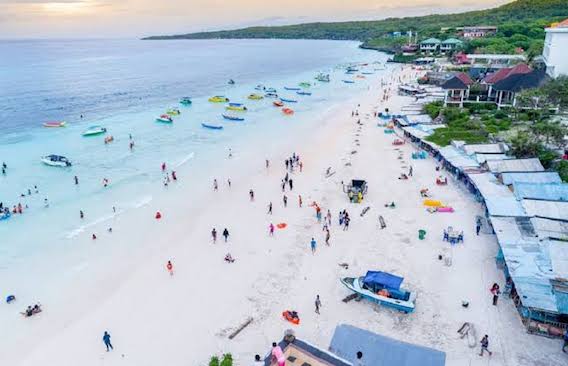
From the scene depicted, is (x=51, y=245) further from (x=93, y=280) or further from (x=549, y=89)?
(x=549, y=89)

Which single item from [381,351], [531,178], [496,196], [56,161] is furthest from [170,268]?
[56,161]

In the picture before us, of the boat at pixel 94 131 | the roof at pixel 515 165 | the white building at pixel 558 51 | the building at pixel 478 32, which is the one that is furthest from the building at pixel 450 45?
the boat at pixel 94 131

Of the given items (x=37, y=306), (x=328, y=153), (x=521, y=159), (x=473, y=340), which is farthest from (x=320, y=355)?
(x=328, y=153)

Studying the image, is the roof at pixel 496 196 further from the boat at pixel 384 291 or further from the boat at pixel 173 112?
the boat at pixel 173 112

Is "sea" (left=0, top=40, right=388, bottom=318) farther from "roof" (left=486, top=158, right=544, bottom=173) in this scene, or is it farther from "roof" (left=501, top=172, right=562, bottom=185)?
"roof" (left=501, top=172, right=562, bottom=185)

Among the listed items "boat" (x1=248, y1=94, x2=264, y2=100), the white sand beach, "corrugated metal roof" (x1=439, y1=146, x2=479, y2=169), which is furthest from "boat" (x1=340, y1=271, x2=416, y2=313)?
"boat" (x1=248, y1=94, x2=264, y2=100)
